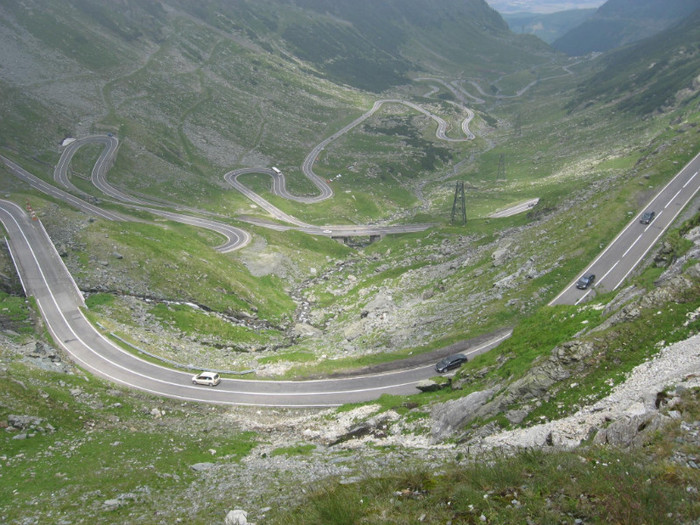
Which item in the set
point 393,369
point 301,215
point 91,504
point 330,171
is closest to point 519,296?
point 393,369

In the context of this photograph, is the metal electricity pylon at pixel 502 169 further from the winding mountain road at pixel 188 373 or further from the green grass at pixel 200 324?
the green grass at pixel 200 324

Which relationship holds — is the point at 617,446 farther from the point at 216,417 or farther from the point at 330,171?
the point at 330,171

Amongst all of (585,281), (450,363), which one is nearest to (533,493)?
(450,363)

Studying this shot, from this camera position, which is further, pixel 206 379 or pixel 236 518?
pixel 206 379

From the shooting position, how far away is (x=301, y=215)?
126m

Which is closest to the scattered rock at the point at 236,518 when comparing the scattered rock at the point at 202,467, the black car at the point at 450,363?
the scattered rock at the point at 202,467

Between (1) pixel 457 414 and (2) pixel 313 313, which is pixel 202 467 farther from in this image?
(2) pixel 313 313

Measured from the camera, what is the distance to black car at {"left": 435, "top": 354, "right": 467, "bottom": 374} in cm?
4450

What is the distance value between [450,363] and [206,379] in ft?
86.3

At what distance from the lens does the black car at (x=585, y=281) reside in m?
48.5

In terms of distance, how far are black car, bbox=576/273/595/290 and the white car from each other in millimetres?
41948

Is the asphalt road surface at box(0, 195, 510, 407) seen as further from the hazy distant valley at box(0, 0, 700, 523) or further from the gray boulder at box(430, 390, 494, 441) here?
the gray boulder at box(430, 390, 494, 441)

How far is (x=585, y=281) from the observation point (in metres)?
48.8

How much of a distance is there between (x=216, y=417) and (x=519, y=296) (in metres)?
36.4
